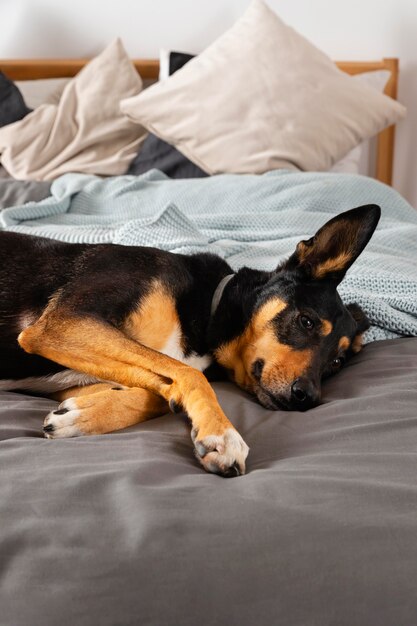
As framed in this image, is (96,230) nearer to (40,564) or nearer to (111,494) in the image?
(111,494)

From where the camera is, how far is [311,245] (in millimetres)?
1984

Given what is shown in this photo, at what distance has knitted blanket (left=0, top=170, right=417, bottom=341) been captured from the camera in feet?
7.50

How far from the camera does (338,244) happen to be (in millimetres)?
1971

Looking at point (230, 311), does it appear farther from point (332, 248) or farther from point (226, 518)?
point (226, 518)

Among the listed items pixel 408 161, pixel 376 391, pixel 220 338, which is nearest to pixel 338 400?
pixel 376 391

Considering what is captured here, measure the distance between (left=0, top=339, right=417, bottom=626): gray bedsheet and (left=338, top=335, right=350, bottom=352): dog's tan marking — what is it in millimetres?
497

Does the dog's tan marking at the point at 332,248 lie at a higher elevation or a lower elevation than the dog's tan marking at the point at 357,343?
higher

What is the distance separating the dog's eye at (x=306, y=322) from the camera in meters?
1.89

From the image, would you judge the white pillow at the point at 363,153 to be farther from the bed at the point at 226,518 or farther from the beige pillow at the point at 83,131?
the bed at the point at 226,518

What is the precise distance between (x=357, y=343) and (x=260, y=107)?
84.0 inches

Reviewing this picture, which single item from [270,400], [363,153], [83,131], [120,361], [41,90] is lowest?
[363,153]

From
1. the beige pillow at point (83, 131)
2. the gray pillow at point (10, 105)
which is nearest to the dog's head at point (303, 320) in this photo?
the beige pillow at point (83, 131)

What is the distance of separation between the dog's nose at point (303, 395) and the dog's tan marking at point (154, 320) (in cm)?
37

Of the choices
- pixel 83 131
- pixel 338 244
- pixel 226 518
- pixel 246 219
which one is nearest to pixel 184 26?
pixel 83 131
